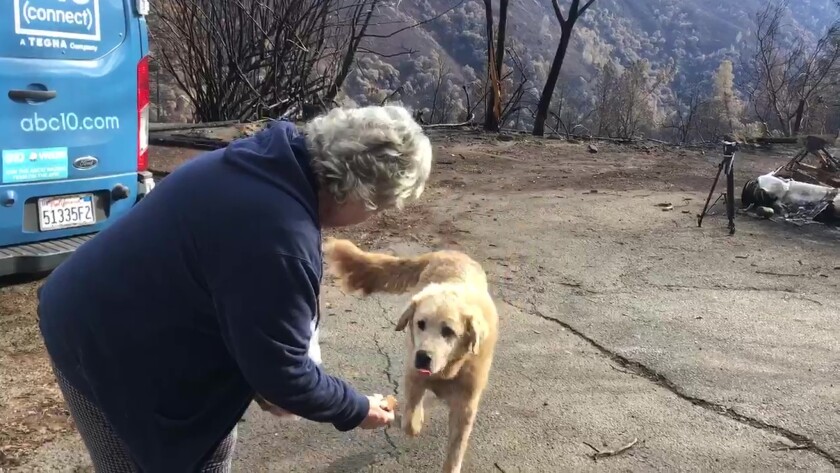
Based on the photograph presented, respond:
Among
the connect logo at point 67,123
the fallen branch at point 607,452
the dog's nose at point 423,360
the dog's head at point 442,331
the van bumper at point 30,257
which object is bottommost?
the van bumper at point 30,257

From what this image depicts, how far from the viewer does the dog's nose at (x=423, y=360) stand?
3.02 m

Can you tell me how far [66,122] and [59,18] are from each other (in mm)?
649

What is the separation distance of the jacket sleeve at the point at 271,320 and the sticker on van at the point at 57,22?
3.48 meters

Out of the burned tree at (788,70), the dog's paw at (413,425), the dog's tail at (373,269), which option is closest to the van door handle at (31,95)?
the dog's tail at (373,269)

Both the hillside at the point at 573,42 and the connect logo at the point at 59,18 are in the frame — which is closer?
the connect logo at the point at 59,18

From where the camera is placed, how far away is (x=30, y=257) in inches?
173

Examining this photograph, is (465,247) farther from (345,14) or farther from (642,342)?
(345,14)

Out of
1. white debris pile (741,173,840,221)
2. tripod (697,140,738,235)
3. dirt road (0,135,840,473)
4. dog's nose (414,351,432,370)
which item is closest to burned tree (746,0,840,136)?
white debris pile (741,173,840,221)

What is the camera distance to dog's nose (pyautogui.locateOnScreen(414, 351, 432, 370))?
3018 millimetres

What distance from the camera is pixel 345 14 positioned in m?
13.7

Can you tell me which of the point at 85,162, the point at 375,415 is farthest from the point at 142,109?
the point at 375,415

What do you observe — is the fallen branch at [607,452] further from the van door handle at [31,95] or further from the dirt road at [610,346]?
the van door handle at [31,95]

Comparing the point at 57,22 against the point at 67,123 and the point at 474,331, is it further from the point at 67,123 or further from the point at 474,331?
the point at 474,331

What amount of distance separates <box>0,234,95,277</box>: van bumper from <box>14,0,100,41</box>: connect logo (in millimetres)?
1311
